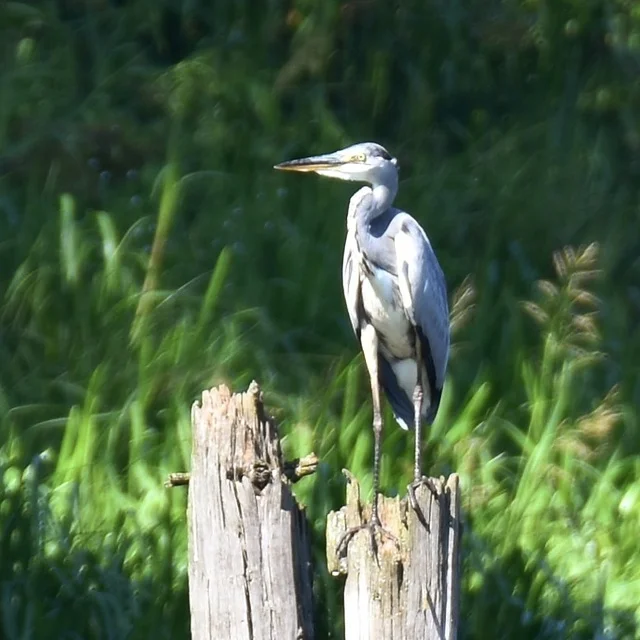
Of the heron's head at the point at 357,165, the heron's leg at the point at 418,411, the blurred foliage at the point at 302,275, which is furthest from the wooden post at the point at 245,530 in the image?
the blurred foliage at the point at 302,275

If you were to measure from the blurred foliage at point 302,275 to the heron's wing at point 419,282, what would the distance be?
435mm

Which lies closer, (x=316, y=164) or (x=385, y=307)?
(x=316, y=164)

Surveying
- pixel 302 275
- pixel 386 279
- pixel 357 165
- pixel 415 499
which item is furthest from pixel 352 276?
pixel 302 275

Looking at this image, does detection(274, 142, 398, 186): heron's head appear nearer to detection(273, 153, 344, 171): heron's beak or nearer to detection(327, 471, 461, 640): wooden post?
detection(273, 153, 344, 171): heron's beak

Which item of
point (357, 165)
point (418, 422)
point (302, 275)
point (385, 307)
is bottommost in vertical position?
point (418, 422)

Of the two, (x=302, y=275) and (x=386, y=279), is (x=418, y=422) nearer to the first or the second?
(x=386, y=279)

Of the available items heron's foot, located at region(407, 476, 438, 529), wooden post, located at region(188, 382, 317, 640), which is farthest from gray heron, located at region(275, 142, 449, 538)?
wooden post, located at region(188, 382, 317, 640)

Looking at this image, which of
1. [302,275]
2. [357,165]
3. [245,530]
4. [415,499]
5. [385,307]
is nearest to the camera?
[245,530]

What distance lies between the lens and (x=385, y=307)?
3541 mm

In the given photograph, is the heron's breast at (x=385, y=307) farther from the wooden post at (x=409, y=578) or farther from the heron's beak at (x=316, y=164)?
the wooden post at (x=409, y=578)

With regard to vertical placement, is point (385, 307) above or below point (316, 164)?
below

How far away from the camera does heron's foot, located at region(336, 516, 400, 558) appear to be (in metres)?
2.82

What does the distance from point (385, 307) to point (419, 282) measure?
0.35ft

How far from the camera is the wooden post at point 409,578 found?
2793 mm
